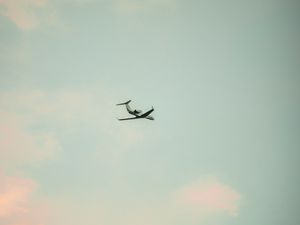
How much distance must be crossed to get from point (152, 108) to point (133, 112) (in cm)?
985

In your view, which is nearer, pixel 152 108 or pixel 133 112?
pixel 152 108

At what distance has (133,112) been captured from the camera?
3750 inches

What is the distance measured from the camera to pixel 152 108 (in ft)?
284
